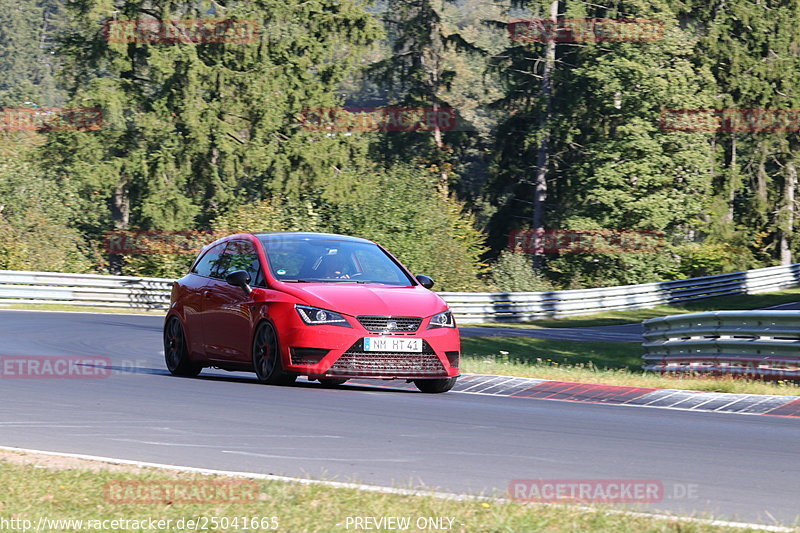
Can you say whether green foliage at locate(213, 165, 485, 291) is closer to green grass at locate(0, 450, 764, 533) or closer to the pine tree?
the pine tree

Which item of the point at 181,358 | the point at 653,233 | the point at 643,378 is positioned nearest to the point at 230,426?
the point at 181,358

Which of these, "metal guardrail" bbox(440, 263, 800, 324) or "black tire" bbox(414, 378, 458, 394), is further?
"metal guardrail" bbox(440, 263, 800, 324)

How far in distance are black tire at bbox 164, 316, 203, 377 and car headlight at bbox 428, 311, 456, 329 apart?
125 inches

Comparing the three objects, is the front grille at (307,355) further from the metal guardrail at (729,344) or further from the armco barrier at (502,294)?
the armco barrier at (502,294)

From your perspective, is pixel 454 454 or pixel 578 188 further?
pixel 578 188

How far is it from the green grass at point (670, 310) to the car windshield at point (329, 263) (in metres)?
26.3

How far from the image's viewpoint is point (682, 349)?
18859mm

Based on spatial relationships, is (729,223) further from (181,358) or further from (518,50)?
(181,358)

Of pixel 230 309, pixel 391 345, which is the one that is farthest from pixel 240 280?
pixel 391 345

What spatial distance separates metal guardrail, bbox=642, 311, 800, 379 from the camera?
51.9 ft

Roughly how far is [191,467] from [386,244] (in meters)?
36.4
